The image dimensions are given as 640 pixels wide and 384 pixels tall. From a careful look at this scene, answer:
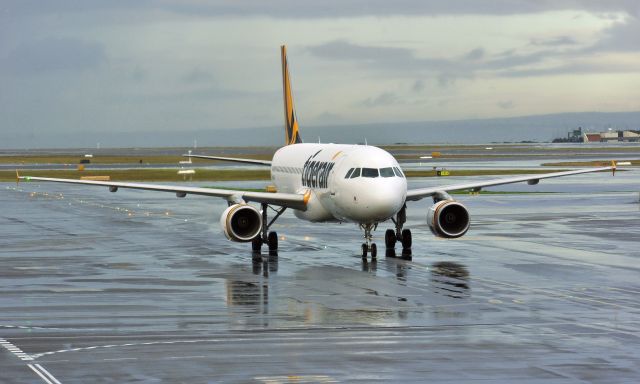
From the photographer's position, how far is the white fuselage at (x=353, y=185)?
125ft

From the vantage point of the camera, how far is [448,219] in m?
41.6

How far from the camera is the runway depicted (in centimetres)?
1994

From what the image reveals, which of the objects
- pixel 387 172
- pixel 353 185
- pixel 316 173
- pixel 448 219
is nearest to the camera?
pixel 353 185

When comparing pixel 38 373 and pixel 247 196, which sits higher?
pixel 247 196

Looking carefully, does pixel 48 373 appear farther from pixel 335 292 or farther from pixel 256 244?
pixel 256 244

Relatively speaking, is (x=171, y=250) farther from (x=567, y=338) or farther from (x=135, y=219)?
(x=567, y=338)

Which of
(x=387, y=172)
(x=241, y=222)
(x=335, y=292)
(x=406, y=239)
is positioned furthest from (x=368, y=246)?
(x=335, y=292)

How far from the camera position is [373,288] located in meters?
31.5

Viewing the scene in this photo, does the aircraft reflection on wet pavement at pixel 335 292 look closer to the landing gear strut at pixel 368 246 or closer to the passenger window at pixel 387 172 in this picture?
the landing gear strut at pixel 368 246

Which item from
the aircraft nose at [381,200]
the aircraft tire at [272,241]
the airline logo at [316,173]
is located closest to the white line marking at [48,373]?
the aircraft nose at [381,200]

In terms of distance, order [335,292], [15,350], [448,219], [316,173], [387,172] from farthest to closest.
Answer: [316,173] → [448,219] → [387,172] → [335,292] → [15,350]

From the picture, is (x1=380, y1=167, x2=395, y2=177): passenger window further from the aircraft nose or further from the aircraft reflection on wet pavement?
the aircraft reflection on wet pavement

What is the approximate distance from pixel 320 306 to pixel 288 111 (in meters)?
31.8

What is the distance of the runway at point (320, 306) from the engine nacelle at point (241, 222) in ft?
2.72
